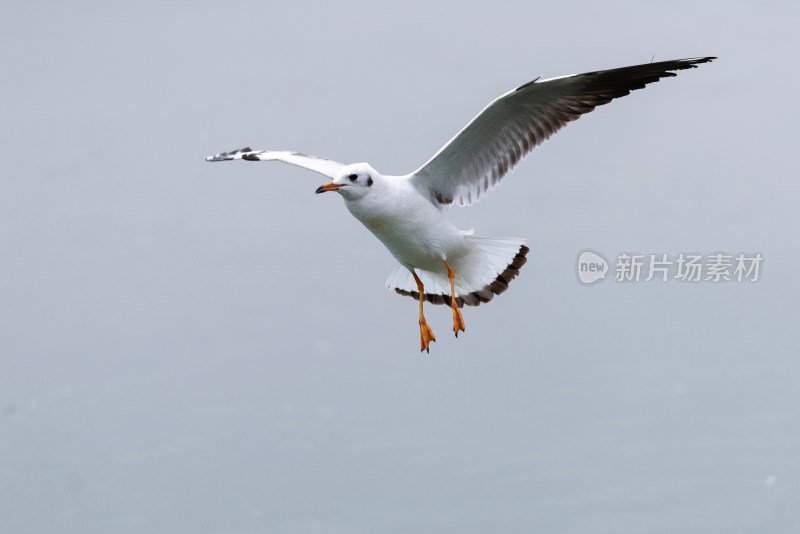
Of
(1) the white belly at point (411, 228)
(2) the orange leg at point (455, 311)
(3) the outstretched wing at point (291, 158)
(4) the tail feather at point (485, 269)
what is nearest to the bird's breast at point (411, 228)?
(1) the white belly at point (411, 228)

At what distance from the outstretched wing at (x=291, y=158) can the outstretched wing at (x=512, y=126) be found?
28.6 inches

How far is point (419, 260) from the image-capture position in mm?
7539

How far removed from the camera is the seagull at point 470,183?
7102 mm

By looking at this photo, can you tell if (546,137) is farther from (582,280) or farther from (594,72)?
(582,280)

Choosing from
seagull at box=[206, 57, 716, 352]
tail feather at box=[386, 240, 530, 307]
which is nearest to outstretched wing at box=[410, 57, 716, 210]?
seagull at box=[206, 57, 716, 352]

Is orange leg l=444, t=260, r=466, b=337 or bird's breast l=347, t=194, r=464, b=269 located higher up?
bird's breast l=347, t=194, r=464, b=269

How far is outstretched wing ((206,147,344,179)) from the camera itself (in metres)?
8.01

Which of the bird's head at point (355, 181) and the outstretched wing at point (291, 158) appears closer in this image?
the bird's head at point (355, 181)

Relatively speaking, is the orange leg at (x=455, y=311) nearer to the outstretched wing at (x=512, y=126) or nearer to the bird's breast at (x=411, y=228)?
the bird's breast at (x=411, y=228)

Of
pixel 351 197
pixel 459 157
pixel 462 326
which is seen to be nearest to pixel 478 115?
pixel 459 157

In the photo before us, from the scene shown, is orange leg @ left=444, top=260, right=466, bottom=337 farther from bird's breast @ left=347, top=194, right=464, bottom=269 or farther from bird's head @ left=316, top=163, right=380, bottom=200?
bird's head @ left=316, top=163, right=380, bottom=200

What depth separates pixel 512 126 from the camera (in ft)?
24.0

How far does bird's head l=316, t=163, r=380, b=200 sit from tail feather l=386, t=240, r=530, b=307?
0.85 metres

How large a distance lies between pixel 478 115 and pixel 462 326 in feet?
4.51
